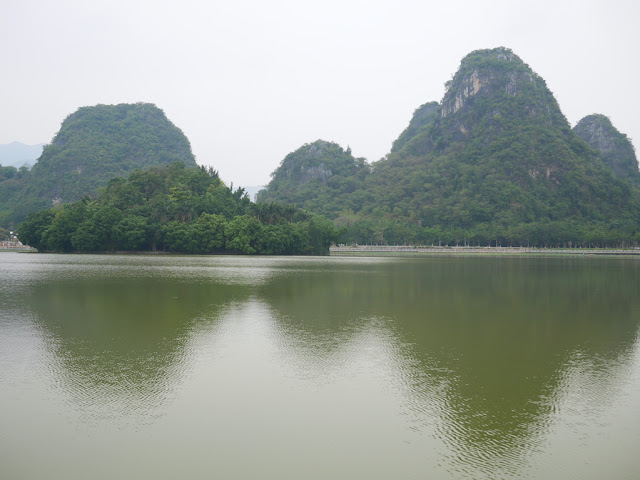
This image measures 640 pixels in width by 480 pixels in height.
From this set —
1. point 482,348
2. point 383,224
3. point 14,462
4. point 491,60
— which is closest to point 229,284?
point 482,348

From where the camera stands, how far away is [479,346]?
1194 cm

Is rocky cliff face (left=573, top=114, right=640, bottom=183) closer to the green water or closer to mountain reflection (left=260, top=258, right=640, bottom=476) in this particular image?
mountain reflection (left=260, top=258, right=640, bottom=476)

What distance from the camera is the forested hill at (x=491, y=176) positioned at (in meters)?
129

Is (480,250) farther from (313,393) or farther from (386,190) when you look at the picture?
(313,393)

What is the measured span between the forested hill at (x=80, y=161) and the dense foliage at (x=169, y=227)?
187 ft

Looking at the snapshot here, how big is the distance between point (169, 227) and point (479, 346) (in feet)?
210

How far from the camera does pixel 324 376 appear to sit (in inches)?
362

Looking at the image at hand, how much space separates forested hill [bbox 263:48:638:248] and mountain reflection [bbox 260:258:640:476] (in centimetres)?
9200

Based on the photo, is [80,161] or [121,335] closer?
[121,335]

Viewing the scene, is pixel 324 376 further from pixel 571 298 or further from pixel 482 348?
pixel 571 298

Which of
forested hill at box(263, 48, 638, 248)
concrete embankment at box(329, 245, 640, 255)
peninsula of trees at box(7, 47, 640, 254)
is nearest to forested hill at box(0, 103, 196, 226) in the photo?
peninsula of trees at box(7, 47, 640, 254)

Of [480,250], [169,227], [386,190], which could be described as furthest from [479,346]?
[386,190]

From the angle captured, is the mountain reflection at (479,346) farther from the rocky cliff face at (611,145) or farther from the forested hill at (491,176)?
the rocky cliff face at (611,145)

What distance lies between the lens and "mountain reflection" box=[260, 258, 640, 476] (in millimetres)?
6910
